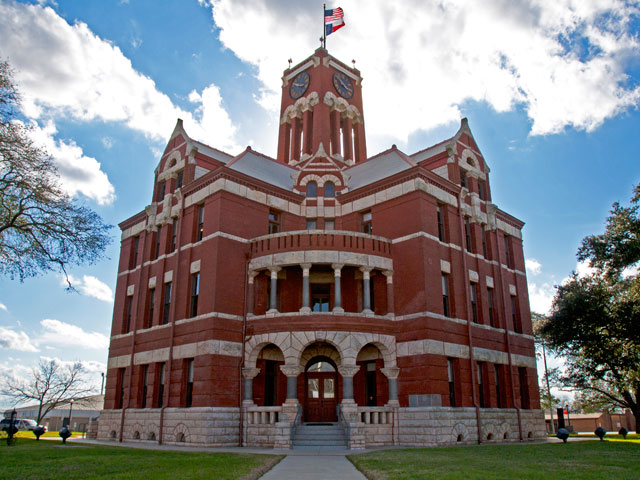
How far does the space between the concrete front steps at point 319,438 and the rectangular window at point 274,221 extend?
10950 mm

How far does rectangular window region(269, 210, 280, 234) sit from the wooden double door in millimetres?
7849

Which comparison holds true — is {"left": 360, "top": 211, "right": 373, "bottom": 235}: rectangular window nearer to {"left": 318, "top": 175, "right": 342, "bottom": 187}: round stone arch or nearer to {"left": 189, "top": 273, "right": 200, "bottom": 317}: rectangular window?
{"left": 318, "top": 175, "right": 342, "bottom": 187}: round stone arch

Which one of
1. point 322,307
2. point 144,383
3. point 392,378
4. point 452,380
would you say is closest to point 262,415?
point 392,378

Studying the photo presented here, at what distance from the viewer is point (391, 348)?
23844 millimetres

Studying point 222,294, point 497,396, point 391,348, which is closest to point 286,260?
point 222,294

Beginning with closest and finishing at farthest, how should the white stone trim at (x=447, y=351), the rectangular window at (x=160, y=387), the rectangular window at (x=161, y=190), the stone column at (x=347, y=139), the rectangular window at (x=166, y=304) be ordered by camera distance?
the white stone trim at (x=447, y=351), the rectangular window at (x=160, y=387), the rectangular window at (x=166, y=304), the rectangular window at (x=161, y=190), the stone column at (x=347, y=139)

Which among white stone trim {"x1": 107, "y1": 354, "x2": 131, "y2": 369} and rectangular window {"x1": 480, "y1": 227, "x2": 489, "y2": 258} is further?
rectangular window {"x1": 480, "y1": 227, "x2": 489, "y2": 258}

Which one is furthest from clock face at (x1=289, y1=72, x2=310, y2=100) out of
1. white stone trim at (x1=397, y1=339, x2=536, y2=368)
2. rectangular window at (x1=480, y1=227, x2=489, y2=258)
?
white stone trim at (x1=397, y1=339, x2=536, y2=368)

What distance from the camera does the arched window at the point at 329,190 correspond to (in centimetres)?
3039

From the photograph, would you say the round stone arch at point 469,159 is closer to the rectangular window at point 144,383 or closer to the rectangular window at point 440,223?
the rectangular window at point 440,223

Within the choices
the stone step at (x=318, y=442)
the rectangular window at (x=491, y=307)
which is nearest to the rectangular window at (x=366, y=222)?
the rectangular window at (x=491, y=307)

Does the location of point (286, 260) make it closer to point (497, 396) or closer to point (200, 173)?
point (200, 173)

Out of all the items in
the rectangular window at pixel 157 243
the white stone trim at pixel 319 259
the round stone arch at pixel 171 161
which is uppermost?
the round stone arch at pixel 171 161

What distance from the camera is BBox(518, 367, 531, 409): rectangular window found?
94.2 feet
